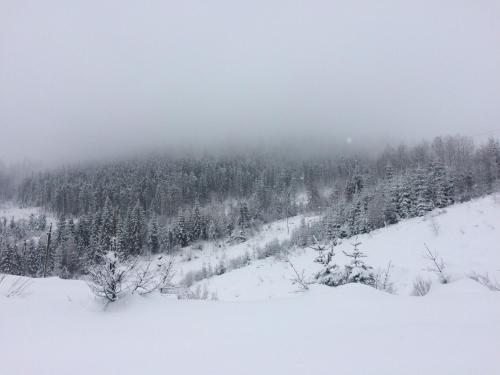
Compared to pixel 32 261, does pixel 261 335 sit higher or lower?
higher

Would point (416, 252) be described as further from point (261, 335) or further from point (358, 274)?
point (261, 335)

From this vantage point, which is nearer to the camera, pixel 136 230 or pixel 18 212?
pixel 136 230

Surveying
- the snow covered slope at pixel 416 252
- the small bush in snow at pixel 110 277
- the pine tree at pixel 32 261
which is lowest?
the pine tree at pixel 32 261

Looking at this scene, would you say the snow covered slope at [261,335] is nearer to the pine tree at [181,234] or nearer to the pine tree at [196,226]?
the pine tree at [181,234]

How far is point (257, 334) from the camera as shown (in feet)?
11.5

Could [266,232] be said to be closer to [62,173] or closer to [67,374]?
[67,374]

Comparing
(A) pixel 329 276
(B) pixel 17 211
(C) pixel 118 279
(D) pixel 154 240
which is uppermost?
(C) pixel 118 279

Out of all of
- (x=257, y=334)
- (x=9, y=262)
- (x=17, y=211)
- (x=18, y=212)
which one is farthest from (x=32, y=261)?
(x=17, y=211)

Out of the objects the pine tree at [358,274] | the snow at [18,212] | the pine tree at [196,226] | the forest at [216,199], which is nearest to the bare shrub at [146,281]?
the forest at [216,199]

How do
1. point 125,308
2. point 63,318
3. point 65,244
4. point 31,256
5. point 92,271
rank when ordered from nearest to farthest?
point 63,318
point 125,308
point 92,271
point 31,256
point 65,244

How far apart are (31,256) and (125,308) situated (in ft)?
190

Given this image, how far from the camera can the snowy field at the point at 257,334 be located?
2.68 m

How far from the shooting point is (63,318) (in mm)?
4344

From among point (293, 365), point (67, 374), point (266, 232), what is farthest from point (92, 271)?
point (266, 232)
